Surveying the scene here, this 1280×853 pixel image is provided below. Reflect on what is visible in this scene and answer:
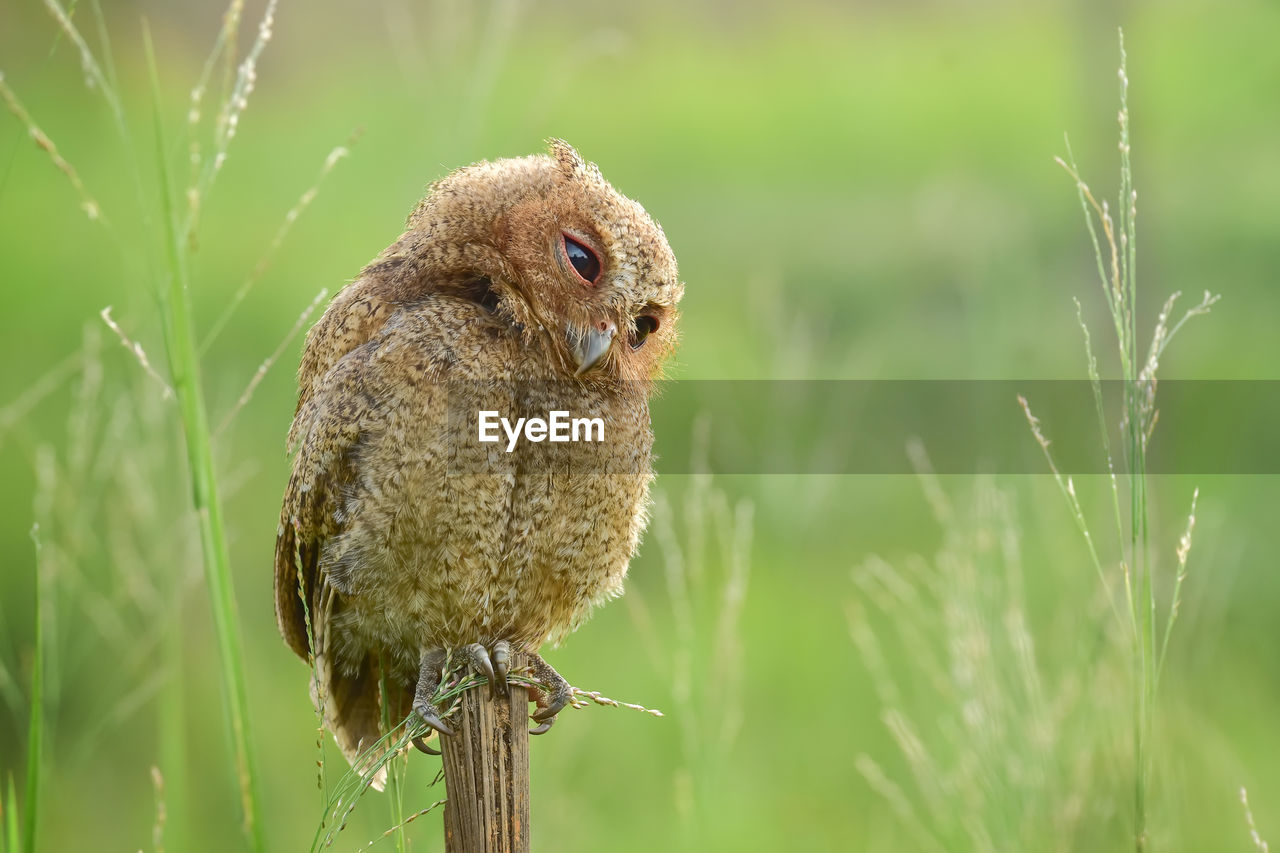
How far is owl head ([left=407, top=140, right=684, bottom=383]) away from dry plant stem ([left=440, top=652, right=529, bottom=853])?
680 mm

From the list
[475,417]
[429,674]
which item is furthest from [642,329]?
[429,674]

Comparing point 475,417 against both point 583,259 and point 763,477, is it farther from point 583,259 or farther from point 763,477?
point 763,477

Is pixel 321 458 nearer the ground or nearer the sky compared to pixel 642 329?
nearer the ground

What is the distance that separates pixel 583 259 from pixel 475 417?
1.25ft

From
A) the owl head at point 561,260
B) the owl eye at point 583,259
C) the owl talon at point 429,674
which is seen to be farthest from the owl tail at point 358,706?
the owl eye at point 583,259

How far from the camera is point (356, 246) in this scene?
758 centimetres

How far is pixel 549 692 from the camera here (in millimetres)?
2340

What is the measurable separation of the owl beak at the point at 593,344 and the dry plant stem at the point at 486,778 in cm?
66

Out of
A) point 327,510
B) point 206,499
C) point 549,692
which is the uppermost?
point 327,510

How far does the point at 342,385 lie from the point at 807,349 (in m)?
4.70

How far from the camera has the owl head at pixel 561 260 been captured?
2.14 metres

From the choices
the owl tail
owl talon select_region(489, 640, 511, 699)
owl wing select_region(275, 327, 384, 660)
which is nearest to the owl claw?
owl talon select_region(489, 640, 511, 699)

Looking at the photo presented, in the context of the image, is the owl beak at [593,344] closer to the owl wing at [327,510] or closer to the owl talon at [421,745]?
the owl wing at [327,510]

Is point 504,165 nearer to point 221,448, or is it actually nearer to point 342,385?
point 342,385
